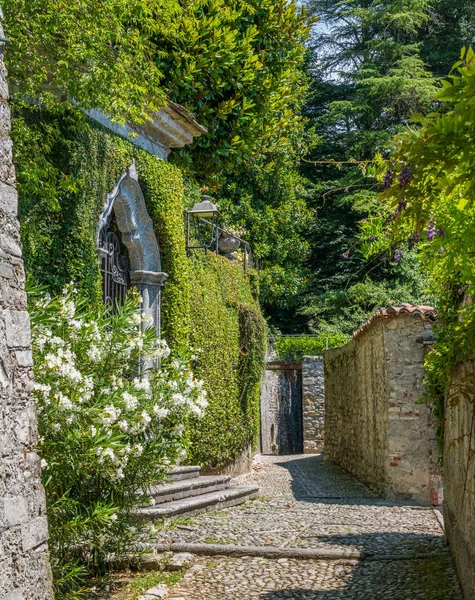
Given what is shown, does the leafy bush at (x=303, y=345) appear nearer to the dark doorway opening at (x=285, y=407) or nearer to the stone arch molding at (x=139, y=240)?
the dark doorway opening at (x=285, y=407)

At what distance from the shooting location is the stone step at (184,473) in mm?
9094

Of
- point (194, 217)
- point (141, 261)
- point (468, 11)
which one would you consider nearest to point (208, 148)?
point (194, 217)

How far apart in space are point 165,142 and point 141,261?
176 cm

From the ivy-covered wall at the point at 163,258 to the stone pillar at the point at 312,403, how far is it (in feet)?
14.9

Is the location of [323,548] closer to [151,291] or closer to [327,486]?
[151,291]

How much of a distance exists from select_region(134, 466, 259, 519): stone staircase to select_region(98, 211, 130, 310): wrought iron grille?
2188mm

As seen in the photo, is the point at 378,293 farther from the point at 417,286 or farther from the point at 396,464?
the point at 396,464

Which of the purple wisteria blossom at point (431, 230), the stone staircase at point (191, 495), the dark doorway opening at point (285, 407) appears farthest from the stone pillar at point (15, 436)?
the dark doorway opening at point (285, 407)

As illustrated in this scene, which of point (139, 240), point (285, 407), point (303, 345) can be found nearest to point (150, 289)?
point (139, 240)

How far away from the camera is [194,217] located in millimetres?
12367

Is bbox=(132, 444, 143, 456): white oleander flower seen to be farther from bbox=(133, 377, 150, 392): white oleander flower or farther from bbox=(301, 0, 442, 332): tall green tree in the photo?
bbox=(301, 0, 442, 332): tall green tree

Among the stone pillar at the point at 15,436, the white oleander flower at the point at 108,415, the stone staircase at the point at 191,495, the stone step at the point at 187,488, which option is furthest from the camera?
the stone step at the point at 187,488

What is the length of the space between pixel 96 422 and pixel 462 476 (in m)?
2.44

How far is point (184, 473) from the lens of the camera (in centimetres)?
948
